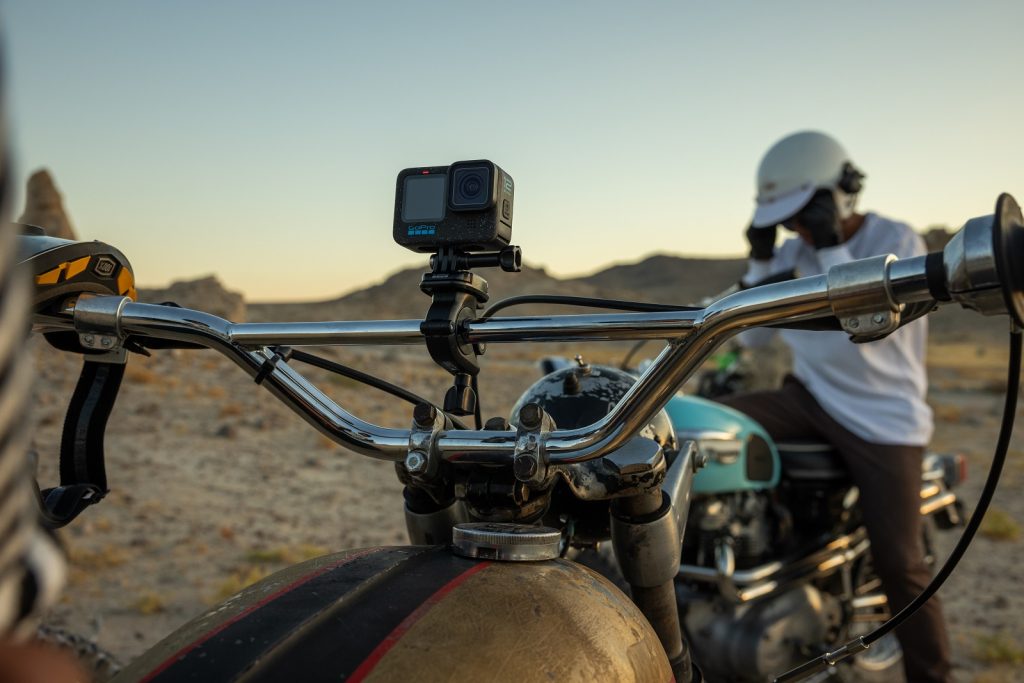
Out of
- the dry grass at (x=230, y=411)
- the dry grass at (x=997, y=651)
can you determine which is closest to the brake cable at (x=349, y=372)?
the dry grass at (x=997, y=651)

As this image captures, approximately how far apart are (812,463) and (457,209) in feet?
7.94

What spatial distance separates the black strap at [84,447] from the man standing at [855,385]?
7.86 ft

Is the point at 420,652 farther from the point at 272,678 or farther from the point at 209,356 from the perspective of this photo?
the point at 209,356

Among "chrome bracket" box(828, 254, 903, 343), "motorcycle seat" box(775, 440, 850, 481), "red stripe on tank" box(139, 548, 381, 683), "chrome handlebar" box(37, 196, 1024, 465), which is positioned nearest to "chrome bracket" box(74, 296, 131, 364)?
"chrome handlebar" box(37, 196, 1024, 465)

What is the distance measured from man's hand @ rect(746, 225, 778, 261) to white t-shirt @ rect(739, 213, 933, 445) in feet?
0.71

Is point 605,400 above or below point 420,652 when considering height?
above

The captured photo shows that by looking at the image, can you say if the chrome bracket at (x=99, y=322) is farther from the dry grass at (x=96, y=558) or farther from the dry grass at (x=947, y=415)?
the dry grass at (x=947, y=415)

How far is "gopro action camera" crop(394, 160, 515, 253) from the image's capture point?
5.00 ft

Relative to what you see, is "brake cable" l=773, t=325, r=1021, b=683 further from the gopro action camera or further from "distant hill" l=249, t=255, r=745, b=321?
"distant hill" l=249, t=255, r=745, b=321

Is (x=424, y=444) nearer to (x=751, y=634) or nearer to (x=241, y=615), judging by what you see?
(x=241, y=615)

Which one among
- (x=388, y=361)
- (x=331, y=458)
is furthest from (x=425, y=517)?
(x=388, y=361)

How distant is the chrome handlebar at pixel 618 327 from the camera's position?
1142mm

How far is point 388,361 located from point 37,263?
2126cm

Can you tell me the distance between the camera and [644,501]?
150cm
